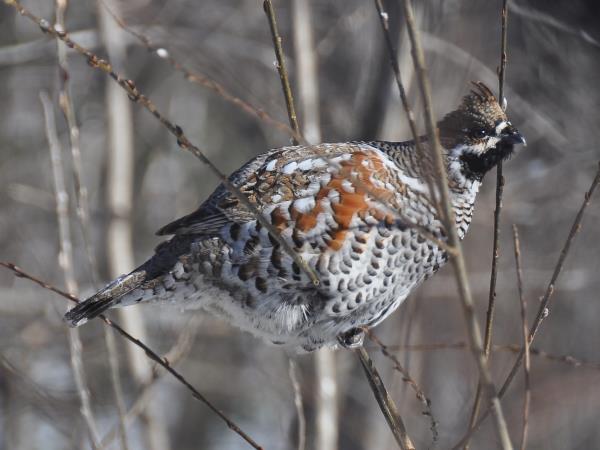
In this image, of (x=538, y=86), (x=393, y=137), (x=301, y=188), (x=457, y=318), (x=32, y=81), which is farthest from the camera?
(x=32, y=81)

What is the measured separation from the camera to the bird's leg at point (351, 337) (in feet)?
11.1

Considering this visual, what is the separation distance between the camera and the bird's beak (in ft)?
10.7

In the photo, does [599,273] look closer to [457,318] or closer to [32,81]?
[457,318]

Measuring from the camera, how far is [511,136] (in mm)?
3287

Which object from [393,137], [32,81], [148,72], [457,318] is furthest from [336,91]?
[32,81]

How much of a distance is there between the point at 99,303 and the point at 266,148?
6960 millimetres

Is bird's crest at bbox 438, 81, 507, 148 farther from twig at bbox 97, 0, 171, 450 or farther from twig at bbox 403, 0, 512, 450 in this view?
twig at bbox 97, 0, 171, 450

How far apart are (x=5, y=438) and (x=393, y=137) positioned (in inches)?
233

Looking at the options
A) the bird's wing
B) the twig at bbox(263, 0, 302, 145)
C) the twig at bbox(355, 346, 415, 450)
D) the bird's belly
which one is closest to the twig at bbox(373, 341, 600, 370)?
the twig at bbox(355, 346, 415, 450)

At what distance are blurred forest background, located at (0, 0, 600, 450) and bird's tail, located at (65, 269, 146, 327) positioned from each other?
1.02 m

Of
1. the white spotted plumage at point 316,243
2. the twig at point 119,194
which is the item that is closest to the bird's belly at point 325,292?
the white spotted plumage at point 316,243

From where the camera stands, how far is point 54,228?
38.2 ft

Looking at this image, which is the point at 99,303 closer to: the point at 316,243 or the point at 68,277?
the point at 68,277

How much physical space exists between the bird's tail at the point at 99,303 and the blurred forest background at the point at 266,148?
3.36 ft
